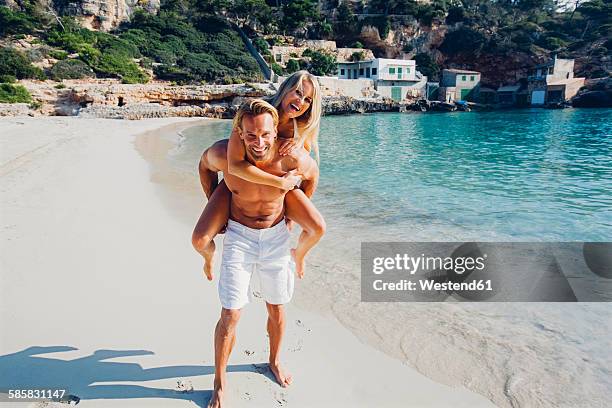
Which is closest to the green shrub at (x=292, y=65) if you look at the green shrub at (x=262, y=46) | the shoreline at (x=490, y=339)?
the green shrub at (x=262, y=46)

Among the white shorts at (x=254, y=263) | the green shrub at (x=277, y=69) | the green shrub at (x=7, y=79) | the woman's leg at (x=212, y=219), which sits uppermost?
the green shrub at (x=277, y=69)

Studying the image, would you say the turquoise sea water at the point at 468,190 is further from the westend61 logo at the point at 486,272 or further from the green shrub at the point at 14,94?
the green shrub at the point at 14,94

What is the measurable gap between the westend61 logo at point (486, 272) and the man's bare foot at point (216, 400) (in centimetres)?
196

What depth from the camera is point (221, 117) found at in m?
35.0

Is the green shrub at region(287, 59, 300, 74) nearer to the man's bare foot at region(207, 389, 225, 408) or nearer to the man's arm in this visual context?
the man's arm

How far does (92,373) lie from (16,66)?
116ft

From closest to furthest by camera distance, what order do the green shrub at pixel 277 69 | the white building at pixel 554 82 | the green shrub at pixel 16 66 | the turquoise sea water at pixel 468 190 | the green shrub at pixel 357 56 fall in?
1. the turquoise sea water at pixel 468 190
2. the green shrub at pixel 16 66
3. the green shrub at pixel 277 69
4. the white building at pixel 554 82
5. the green shrub at pixel 357 56

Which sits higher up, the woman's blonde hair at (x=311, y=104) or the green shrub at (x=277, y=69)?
the green shrub at (x=277, y=69)

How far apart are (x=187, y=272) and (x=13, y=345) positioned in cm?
155

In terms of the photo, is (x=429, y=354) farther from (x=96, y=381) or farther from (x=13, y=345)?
(x=13, y=345)

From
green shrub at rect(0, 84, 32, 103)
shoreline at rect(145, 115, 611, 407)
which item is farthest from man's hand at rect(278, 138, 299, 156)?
green shrub at rect(0, 84, 32, 103)

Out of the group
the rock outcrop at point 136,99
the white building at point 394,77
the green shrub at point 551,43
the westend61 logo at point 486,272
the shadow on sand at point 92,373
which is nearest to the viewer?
the shadow on sand at point 92,373

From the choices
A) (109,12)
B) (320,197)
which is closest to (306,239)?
(320,197)

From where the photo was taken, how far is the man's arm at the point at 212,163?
2.25 meters
